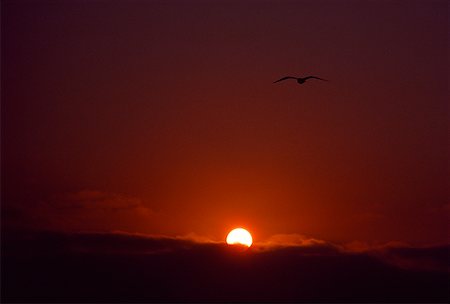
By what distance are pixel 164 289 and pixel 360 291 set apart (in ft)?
133

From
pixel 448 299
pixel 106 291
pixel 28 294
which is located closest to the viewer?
pixel 448 299

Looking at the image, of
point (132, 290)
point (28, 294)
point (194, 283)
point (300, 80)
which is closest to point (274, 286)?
point (194, 283)

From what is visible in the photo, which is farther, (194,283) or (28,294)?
(194,283)

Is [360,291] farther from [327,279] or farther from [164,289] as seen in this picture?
[164,289]

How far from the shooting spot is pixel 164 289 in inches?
6560

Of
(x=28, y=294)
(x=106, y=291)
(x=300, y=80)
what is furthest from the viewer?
(x=106, y=291)

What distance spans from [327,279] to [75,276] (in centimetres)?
5263

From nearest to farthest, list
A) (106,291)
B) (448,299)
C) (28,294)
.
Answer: (448,299)
(28,294)
(106,291)

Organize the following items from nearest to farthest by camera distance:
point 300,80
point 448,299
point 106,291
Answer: point 300,80 → point 448,299 → point 106,291

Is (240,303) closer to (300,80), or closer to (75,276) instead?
(75,276)

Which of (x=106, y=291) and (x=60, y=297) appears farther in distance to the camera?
(x=106, y=291)

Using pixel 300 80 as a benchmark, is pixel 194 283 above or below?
below

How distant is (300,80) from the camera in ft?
283

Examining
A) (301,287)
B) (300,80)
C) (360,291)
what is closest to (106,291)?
(301,287)
